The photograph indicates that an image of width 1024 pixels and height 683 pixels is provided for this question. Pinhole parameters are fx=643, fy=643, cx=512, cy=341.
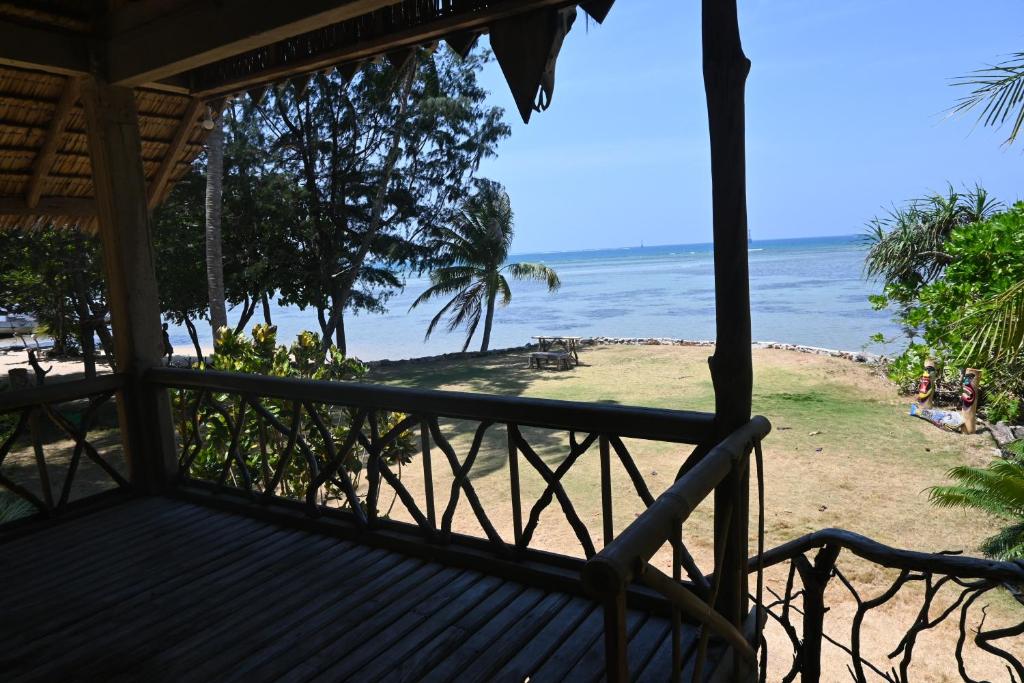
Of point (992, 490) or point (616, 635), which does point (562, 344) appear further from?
point (616, 635)

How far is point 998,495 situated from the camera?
4867mm

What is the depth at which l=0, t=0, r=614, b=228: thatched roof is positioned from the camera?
2.17 m

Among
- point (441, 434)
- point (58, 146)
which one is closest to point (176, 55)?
point (58, 146)

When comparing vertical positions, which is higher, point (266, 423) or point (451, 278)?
point (451, 278)

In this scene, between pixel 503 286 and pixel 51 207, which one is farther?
pixel 503 286

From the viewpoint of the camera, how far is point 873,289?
40.5 metres

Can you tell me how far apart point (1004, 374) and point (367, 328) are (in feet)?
112

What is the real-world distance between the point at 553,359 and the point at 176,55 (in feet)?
48.5

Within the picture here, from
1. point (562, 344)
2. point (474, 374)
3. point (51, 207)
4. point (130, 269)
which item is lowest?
point (474, 374)

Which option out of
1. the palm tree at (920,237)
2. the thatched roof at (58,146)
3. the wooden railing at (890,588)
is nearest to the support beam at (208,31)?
the thatched roof at (58,146)


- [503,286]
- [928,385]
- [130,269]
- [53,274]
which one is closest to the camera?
[130,269]

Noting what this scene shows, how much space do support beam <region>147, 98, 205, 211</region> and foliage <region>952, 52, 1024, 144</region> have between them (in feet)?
15.8

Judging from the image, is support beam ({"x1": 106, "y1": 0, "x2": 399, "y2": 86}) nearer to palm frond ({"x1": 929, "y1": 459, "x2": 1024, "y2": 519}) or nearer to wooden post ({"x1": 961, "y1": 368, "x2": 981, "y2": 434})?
palm frond ({"x1": 929, "y1": 459, "x2": 1024, "y2": 519})

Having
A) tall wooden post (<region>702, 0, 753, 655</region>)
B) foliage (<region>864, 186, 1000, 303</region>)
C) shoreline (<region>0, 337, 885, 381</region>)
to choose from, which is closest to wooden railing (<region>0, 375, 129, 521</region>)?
Answer: tall wooden post (<region>702, 0, 753, 655</region>)
